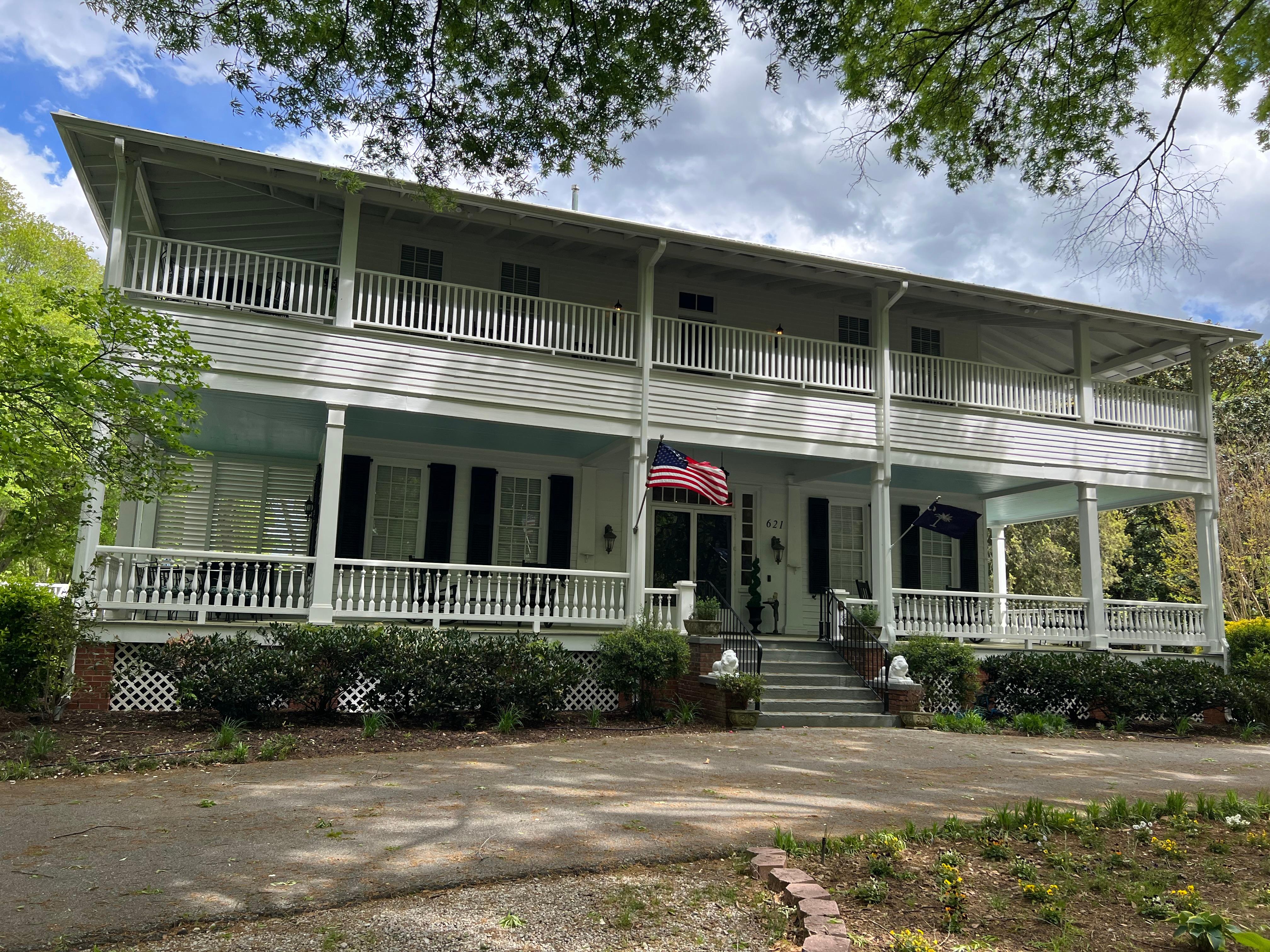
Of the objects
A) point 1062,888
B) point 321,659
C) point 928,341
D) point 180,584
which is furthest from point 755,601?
point 1062,888

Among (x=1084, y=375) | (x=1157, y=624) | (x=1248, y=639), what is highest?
(x=1084, y=375)

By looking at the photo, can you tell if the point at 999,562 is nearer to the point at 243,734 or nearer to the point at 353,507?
the point at 353,507

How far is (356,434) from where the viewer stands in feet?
48.0

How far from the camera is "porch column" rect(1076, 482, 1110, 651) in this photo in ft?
51.3

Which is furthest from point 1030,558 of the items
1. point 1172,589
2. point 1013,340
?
point 1013,340

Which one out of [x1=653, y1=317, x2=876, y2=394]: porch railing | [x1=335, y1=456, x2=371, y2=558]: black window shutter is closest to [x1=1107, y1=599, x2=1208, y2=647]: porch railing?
[x1=653, y1=317, x2=876, y2=394]: porch railing

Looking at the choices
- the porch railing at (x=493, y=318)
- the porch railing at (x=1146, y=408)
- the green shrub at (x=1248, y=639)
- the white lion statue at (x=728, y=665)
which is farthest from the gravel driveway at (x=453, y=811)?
the porch railing at (x=1146, y=408)

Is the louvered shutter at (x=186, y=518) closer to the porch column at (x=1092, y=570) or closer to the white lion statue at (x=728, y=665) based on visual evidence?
the white lion statue at (x=728, y=665)

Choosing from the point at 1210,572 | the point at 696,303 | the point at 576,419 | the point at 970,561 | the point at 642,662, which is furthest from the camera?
the point at 970,561

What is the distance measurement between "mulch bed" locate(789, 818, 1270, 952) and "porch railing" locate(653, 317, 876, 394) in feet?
30.7

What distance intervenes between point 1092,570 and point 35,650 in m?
15.4

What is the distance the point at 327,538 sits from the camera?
39.3 feet

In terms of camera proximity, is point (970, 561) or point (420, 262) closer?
point (420, 262)

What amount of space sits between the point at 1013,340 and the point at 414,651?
13.9m
